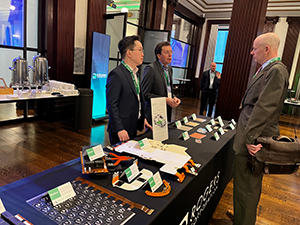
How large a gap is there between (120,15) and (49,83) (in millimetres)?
2101

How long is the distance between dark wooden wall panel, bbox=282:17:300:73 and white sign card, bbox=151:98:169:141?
8599mm

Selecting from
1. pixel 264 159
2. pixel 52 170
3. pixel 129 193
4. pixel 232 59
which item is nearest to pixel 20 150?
pixel 52 170

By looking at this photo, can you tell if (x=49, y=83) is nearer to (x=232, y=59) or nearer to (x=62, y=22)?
(x=62, y=22)

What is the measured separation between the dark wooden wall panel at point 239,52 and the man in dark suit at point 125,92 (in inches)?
78.4

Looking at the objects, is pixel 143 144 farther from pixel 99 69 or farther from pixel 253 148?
pixel 99 69

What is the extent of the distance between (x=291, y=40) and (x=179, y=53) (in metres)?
4.22

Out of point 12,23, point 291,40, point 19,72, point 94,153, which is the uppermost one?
point 291,40

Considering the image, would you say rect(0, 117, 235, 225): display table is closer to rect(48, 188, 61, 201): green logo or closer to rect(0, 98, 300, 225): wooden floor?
rect(48, 188, 61, 201): green logo

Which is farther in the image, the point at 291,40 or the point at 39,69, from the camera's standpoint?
the point at 291,40

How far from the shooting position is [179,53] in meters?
9.30

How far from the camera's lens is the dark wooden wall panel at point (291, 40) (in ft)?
26.4

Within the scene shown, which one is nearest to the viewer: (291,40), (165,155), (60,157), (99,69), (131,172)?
(131,172)

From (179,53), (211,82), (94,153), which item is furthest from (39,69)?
(179,53)

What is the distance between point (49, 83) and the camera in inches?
141
